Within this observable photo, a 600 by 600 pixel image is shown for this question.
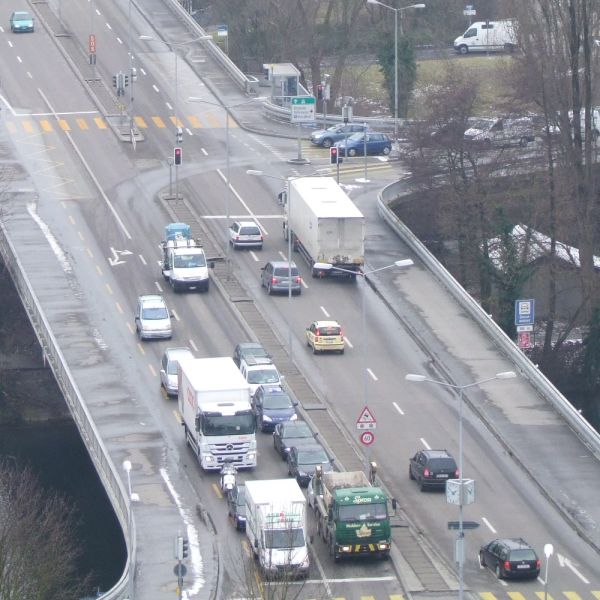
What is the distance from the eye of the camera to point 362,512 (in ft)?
201

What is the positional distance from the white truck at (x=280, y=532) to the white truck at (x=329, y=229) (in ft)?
99.9

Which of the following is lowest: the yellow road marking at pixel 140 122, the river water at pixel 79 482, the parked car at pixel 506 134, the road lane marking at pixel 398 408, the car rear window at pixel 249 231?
the river water at pixel 79 482

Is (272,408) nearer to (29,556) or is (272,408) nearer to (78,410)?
(78,410)

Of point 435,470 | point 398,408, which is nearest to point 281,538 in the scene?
point 435,470

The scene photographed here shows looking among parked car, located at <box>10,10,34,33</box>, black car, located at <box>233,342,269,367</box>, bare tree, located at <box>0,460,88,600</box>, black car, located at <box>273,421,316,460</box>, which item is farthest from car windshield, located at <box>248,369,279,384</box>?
parked car, located at <box>10,10,34,33</box>

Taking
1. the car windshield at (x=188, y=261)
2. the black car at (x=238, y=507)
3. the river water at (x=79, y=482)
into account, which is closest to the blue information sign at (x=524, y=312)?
the car windshield at (x=188, y=261)

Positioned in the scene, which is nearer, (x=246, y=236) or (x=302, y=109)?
(x=246, y=236)

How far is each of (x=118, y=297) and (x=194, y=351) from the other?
884 centimetres

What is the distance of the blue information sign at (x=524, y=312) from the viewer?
84.3m

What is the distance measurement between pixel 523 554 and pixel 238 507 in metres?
10.4

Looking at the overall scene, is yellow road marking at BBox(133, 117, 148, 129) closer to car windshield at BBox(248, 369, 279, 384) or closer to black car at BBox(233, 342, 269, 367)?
black car at BBox(233, 342, 269, 367)

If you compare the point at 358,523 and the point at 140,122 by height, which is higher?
the point at 140,122

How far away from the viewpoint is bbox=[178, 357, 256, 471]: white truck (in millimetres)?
68250

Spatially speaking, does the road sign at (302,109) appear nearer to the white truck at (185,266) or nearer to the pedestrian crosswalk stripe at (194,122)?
the pedestrian crosswalk stripe at (194,122)
